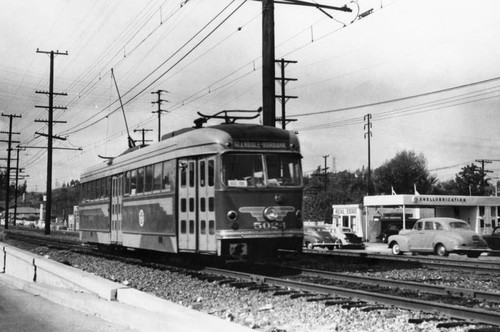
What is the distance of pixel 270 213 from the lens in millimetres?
12594

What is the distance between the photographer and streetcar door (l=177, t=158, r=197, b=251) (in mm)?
13172

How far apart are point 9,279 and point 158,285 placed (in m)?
3.85

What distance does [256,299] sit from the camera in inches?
375

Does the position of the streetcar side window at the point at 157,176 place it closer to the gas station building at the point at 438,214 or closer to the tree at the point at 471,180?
the gas station building at the point at 438,214

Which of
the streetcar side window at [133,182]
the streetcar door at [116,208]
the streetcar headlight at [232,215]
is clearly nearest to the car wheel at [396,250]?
the streetcar door at [116,208]

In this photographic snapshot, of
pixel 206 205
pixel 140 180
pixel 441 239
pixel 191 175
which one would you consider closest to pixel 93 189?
pixel 140 180

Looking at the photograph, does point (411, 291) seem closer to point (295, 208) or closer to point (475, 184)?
point (295, 208)

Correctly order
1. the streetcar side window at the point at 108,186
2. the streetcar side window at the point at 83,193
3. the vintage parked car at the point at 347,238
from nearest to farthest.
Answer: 1. the streetcar side window at the point at 108,186
2. the streetcar side window at the point at 83,193
3. the vintage parked car at the point at 347,238

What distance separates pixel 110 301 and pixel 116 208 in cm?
1036

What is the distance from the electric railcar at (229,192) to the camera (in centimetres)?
1235

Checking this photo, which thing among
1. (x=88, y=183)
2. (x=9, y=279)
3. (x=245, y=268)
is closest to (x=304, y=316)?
(x=245, y=268)

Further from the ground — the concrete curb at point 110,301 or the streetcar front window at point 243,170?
the streetcar front window at point 243,170

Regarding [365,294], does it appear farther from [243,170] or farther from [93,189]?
[93,189]

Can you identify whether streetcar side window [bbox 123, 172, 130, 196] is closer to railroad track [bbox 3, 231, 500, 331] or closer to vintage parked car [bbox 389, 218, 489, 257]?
railroad track [bbox 3, 231, 500, 331]
